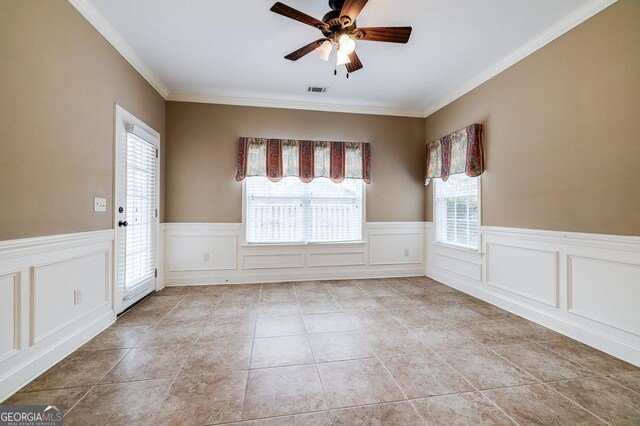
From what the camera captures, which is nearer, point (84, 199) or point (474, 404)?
point (474, 404)

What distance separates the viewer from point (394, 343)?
2.40 meters

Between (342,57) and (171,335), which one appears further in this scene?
(171,335)

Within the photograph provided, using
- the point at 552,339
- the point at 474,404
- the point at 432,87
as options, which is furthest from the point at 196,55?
the point at 552,339

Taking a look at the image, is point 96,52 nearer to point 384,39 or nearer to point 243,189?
point 243,189

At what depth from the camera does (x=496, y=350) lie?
228cm

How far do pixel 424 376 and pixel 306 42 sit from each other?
3.19 m

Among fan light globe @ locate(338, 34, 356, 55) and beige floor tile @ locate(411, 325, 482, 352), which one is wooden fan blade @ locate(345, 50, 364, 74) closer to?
fan light globe @ locate(338, 34, 356, 55)

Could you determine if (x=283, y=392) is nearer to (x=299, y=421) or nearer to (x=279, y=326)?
(x=299, y=421)

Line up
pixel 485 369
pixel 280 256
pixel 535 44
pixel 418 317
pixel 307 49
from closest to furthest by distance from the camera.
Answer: pixel 485 369, pixel 307 49, pixel 535 44, pixel 418 317, pixel 280 256

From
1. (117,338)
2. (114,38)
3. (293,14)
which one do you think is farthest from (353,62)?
(117,338)

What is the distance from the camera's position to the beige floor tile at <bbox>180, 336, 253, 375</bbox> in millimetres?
2016

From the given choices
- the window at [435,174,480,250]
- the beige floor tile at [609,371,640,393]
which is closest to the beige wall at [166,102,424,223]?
the window at [435,174,480,250]

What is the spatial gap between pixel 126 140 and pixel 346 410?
3.30m

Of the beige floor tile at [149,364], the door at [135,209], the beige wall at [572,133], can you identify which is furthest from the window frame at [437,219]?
the door at [135,209]
